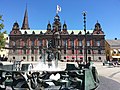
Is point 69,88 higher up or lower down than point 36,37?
lower down

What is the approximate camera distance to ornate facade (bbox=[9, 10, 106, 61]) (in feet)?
261

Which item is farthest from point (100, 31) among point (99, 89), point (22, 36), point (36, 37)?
point (99, 89)

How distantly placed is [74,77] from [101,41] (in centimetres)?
7119

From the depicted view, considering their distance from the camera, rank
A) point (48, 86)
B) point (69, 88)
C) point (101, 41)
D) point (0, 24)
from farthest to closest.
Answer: point (101, 41), point (0, 24), point (48, 86), point (69, 88)

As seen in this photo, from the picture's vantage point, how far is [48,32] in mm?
81812

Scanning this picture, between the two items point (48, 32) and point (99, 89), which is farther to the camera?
point (48, 32)

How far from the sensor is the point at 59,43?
3162 inches

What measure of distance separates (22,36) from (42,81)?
73.5 meters

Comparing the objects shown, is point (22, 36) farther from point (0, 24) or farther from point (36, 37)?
point (0, 24)

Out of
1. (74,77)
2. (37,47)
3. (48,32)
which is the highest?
(48,32)

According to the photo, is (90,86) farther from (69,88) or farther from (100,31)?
(100,31)

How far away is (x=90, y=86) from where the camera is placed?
9.42m

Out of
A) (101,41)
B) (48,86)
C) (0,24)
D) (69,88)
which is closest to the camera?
(69,88)

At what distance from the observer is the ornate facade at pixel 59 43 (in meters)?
79.6
